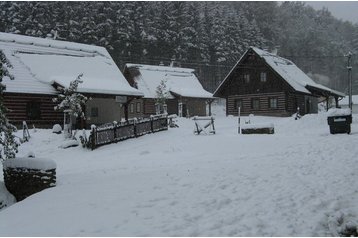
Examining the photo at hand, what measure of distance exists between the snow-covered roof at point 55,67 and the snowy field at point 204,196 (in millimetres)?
13018

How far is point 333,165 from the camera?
10875 millimetres

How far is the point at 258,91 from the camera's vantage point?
39062mm

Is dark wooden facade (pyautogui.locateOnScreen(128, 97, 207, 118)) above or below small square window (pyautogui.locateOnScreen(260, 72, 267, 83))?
below

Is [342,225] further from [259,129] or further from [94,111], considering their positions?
[94,111]

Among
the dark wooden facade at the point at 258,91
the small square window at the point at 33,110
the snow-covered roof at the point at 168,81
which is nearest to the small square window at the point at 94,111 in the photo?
the small square window at the point at 33,110

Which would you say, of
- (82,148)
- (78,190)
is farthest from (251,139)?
(78,190)

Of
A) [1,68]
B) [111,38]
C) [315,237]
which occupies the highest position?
[111,38]

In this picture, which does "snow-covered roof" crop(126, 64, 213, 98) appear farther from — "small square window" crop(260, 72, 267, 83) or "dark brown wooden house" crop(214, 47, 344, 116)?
"small square window" crop(260, 72, 267, 83)

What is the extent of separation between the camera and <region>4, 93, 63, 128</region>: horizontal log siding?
2533cm

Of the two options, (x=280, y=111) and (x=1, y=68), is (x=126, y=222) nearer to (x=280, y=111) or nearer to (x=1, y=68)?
(x=1, y=68)

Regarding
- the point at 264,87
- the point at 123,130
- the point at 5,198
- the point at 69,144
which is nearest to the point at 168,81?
the point at 264,87

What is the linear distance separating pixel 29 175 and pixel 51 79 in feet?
57.7

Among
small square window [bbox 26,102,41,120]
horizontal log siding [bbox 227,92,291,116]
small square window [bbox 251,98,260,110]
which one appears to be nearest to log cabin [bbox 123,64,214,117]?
horizontal log siding [bbox 227,92,291,116]

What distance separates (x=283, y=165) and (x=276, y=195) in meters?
3.01
